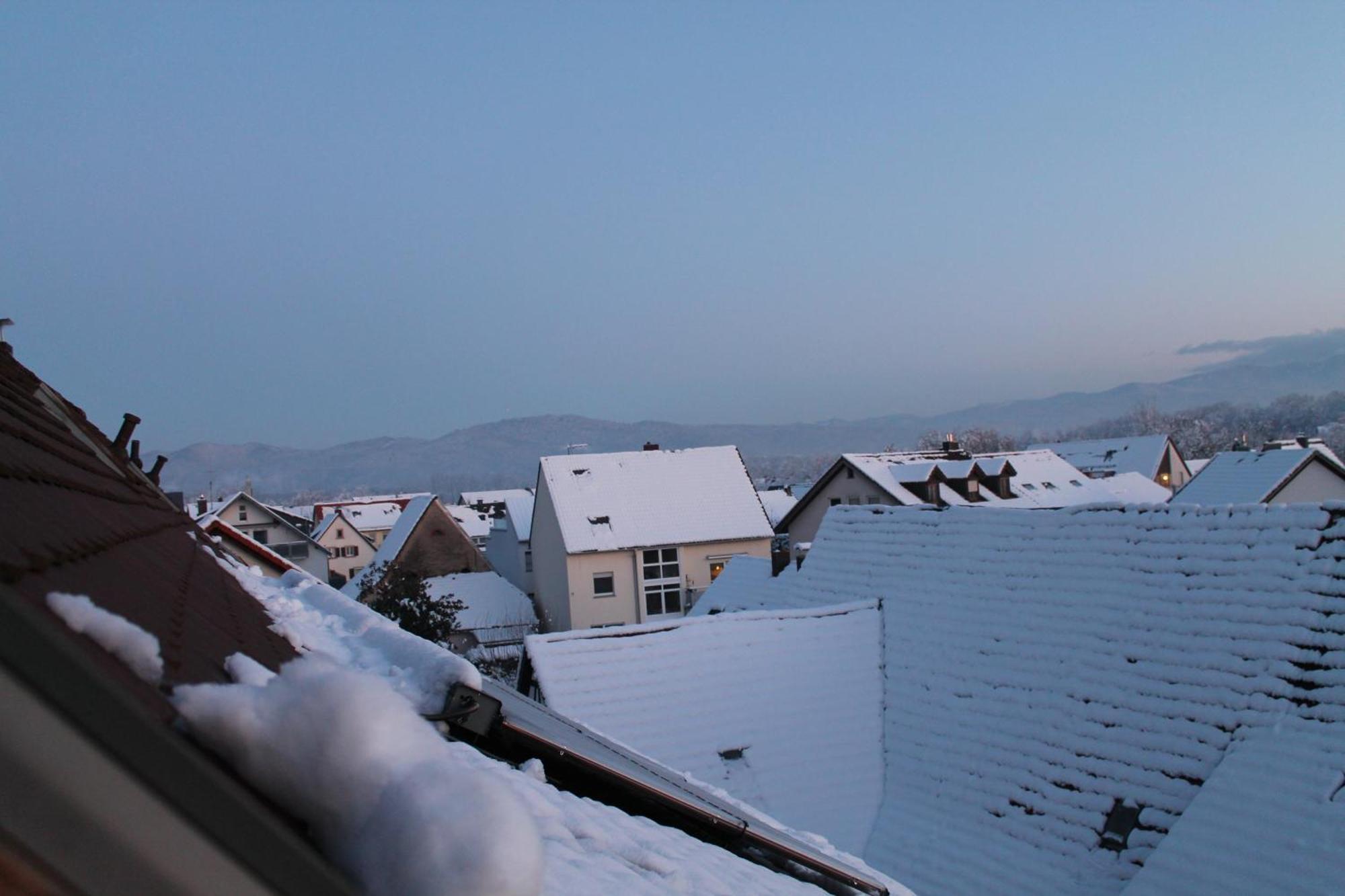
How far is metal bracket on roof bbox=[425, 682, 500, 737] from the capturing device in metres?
3.38

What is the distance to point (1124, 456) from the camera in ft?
212

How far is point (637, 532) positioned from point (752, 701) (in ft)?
67.0

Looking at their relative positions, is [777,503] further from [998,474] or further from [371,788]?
[371,788]

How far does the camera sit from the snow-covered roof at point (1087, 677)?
27.3 ft

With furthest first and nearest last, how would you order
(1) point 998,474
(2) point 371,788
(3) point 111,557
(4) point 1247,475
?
(1) point 998,474
(4) point 1247,475
(3) point 111,557
(2) point 371,788

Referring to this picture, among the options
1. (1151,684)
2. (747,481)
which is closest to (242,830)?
(1151,684)

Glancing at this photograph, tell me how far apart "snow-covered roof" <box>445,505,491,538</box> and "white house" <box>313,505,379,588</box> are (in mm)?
7249

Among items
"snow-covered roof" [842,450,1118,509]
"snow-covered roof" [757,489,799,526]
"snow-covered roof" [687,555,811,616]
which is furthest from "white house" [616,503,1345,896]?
"snow-covered roof" [757,489,799,526]

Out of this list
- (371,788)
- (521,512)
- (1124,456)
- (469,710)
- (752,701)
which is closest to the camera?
(371,788)

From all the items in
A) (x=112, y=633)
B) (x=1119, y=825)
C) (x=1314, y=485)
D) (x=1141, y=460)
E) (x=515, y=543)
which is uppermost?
(x=112, y=633)

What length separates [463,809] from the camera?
1089mm

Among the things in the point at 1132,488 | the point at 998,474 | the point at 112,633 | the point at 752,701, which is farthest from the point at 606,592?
the point at 112,633

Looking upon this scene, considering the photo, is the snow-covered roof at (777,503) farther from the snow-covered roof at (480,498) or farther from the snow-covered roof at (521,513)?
the snow-covered roof at (480,498)

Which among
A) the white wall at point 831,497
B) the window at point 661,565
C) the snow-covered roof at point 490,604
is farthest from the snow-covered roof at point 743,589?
the snow-covered roof at point 490,604
